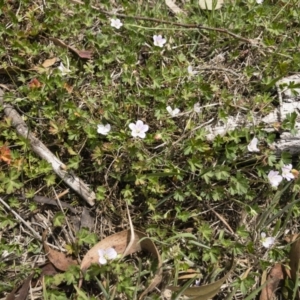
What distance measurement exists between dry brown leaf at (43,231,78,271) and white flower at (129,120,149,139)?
34.3 inches

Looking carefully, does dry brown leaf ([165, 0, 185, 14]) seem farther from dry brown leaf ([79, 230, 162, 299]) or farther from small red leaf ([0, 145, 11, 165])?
dry brown leaf ([79, 230, 162, 299])

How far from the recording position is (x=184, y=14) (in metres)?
3.62

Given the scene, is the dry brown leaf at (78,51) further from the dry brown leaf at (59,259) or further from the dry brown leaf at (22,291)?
the dry brown leaf at (22,291)

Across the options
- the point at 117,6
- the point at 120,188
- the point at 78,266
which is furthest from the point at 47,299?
the point at 117,6

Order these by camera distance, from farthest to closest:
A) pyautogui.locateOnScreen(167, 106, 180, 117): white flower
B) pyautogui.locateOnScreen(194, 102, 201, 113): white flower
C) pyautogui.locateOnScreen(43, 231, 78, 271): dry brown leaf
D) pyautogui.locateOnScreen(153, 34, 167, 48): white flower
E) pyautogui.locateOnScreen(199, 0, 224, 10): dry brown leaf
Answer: pyautogui.locateOnScreen(199, 0, 224, 10): dry brown leaf, pyautogui.locateOnScreen(153, 34, 167, 48): white flower, pyautogui.locateOnScreen(194, 102, 201, 113): white flower, pyautogui.locateOnScreen(167, 106, 180, 117): white flower, pyautogui.locateOnScreen(43, 231, 78, 271): dry brown leaf

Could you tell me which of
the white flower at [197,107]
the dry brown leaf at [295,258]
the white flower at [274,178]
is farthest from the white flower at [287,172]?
the white flower at [197,107]

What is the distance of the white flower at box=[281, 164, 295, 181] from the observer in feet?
9.82

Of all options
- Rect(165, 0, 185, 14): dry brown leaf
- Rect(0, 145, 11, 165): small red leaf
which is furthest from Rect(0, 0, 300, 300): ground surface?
Rect(165, 0, 185, 14): dry brown leaf

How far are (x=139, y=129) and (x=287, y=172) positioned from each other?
0.99 metres

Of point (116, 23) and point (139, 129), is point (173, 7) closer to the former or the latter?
point (116, 23)

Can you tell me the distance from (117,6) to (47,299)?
2.22m

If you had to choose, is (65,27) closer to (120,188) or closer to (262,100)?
A: (120,188)

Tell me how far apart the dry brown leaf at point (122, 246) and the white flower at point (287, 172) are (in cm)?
96

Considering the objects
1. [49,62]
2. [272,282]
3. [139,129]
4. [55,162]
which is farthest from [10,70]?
[272,282]
